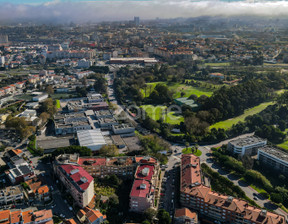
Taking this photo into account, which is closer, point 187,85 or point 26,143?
point 26,143

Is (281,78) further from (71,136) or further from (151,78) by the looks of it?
(71,136)

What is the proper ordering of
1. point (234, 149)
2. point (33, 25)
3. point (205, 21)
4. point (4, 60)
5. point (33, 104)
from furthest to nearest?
point (205, 21) < point (33, 25) < point (4, 60) < point (33, 104) < point (234, 149)

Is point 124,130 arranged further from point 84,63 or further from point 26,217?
point 84,63

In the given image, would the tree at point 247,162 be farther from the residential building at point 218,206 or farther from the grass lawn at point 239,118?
the grass lawn at point 239,118

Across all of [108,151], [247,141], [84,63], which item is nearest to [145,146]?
[108,151]

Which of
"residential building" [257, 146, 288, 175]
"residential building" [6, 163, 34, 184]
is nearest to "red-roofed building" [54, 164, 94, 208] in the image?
"residential building" [6, 163, 34, 184]

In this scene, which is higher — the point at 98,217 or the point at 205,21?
the point at 205,21

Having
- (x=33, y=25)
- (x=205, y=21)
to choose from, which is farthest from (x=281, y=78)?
(x=33, y=25)
